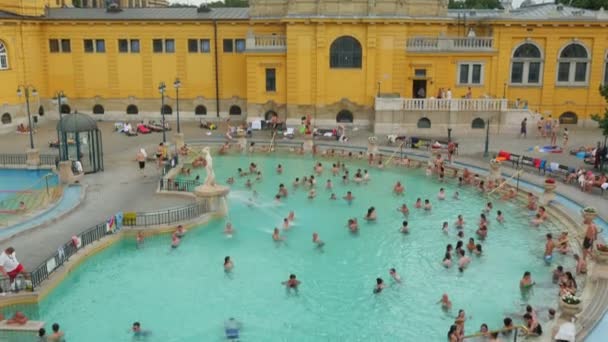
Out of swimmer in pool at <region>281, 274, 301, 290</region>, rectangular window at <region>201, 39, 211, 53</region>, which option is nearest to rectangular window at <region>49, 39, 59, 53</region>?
rectangular window at <region>201, 39, 211, 53</region>

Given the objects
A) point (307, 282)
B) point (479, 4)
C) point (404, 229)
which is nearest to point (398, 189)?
point (404, 229)

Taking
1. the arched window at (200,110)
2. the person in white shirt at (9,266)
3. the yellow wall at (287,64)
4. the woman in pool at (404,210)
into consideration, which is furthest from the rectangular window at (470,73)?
the person in white shirt at (9,266)

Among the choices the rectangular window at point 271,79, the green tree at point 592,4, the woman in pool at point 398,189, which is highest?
the green tree at point 592,4

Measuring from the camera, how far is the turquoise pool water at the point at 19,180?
34.2 m

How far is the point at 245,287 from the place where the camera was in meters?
22.6

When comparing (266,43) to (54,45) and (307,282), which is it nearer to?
(54,45)

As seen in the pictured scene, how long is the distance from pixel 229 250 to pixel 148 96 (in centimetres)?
3238

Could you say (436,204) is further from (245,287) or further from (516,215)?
(245,287)

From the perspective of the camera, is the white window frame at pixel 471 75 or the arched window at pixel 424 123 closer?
the arched window at pixel 424 123

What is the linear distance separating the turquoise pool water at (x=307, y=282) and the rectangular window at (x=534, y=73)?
2256 cm

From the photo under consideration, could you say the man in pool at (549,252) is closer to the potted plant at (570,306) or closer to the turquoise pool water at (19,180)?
the potted plant at (570,306)

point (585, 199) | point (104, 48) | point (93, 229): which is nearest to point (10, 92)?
point (104, 48)

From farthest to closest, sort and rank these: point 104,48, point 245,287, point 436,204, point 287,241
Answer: point 104,48 → point 436,204 → point 287,241 → point 245,287

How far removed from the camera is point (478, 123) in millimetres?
47156
